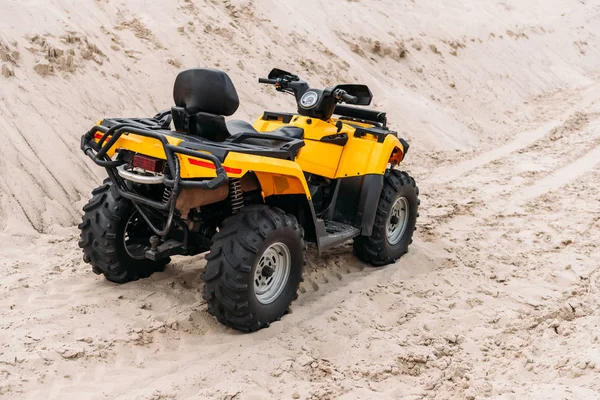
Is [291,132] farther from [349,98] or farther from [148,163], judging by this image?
[148,163]

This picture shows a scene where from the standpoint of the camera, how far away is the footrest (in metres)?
4.83

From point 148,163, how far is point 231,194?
568mm

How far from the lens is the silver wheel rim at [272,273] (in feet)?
14.0

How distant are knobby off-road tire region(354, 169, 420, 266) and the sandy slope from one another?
5.4 inches

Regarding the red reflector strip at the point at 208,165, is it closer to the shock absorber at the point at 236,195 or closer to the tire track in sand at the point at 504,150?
the shock absorber at the point at 236,195

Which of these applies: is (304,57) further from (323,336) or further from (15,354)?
(15,354)

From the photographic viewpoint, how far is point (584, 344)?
3.88m

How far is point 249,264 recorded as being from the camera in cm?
394

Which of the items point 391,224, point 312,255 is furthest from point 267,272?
point 391,224

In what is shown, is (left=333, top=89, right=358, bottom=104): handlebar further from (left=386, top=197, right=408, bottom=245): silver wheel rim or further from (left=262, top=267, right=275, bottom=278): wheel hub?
(left=262, top=267, right=275, bottom=278): wheel hub

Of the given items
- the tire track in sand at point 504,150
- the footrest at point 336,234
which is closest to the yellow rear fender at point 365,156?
the footrest at point 336,234

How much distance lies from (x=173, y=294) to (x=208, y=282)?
2.51 ft

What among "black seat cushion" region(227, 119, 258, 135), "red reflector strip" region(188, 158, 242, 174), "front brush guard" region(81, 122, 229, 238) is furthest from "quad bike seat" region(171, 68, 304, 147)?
"red reflector strip" region(188, 158, 242, 174)

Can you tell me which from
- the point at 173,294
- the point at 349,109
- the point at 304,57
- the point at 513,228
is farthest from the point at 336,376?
the point at 304,57
